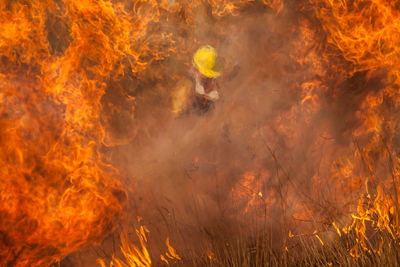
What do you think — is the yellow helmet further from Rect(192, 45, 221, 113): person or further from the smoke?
the smoke

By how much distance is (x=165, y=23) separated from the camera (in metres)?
4.15

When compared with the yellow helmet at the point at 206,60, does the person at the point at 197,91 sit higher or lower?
lower

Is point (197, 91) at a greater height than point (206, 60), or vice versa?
point (206, 60)

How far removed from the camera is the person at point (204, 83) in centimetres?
418

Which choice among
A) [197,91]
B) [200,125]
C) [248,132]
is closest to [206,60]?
[197,91]

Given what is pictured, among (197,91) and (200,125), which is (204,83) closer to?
(197,91)

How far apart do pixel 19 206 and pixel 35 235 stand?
1.62ft

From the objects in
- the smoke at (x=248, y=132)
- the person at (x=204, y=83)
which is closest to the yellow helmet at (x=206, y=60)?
the person at (x=204, y=83)

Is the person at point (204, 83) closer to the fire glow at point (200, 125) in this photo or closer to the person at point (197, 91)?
the person at point (197, 91)

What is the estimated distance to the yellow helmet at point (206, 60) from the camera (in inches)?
165

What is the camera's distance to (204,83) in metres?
4.18

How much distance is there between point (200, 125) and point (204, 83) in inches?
25.6

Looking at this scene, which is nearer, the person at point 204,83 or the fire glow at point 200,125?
the fire glow at point 200,125

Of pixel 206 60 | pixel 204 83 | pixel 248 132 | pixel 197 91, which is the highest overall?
pixel 206 60
